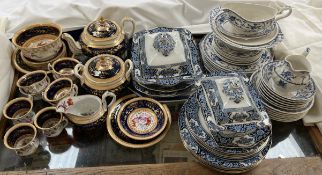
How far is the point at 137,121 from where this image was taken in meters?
0.89

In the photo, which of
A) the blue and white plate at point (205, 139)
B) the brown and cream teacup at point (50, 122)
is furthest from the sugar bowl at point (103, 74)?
the blue and white plate at point (205, 139)

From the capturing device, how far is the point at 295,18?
117cm

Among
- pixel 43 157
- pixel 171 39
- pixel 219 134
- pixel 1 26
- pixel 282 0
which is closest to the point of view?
pixel 219 134

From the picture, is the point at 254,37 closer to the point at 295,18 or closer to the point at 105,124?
the point at 295,18

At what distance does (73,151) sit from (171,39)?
0.45m

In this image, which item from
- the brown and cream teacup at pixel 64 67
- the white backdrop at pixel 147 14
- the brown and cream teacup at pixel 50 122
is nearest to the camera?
the brown and cream teacup at pixel 50 122

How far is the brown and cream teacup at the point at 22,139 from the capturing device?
81 cm

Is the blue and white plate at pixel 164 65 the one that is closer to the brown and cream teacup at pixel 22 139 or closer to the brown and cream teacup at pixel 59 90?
the brown and cream teacup at pixel 59 90

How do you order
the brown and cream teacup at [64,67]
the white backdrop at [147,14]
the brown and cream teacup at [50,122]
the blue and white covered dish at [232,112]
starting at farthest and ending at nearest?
the white backdrop at [147,14], the brown and cream teacup at [64,67], the brown and cream teacup at [50,122], the blue and white covered dish at [232,112]

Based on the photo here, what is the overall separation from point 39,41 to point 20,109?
0.28 meters

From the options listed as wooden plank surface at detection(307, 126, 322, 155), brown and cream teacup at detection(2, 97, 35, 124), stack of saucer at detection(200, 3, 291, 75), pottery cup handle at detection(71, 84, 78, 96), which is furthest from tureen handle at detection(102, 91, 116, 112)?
wooden plank surface at detection(307, 126, 322, 155)

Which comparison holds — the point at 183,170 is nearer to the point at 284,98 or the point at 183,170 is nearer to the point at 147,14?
the point at 284,98

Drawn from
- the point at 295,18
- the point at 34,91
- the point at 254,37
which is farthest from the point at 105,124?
the point at 295,18

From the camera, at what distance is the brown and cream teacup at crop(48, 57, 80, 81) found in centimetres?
96
